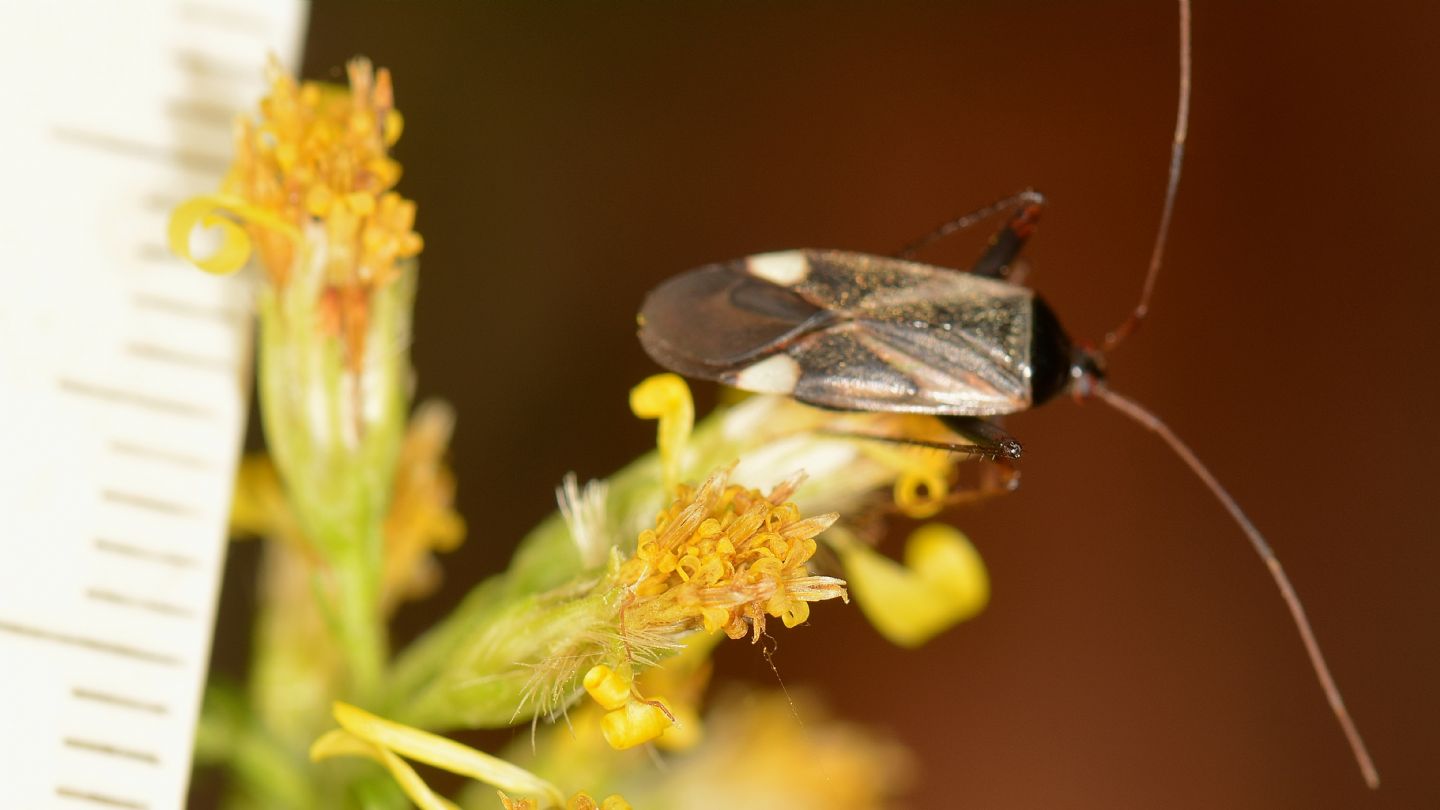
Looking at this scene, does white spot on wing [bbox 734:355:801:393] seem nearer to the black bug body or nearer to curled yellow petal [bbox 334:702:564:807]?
the black bug body

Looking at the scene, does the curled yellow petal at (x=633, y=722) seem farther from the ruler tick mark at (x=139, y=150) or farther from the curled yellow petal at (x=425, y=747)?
the ruler tick mark at (x=139, y=150)

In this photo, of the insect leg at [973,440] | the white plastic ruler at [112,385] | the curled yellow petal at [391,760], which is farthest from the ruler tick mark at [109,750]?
the insect leg at [973,440]

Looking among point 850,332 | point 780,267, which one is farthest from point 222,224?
point 850,332

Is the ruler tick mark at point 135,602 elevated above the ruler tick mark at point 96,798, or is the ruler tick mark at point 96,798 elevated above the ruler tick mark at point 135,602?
the ruler tick mark at point 135,602

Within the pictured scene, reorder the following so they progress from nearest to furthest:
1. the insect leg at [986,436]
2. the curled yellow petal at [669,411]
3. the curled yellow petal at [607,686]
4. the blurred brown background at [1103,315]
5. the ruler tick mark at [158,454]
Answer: the curled yellow petal at [607,686]
the curled yellow petal at [669,411]
the ruler tick mark at [158,454]
the insect leg at [986,436]
the blurred brown background at [1103,315]

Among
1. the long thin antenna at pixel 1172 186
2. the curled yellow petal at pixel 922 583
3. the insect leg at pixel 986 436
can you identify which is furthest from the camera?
the long thin antenna at pixel 1172 186

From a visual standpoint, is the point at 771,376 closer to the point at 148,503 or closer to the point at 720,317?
the point at 720,317
